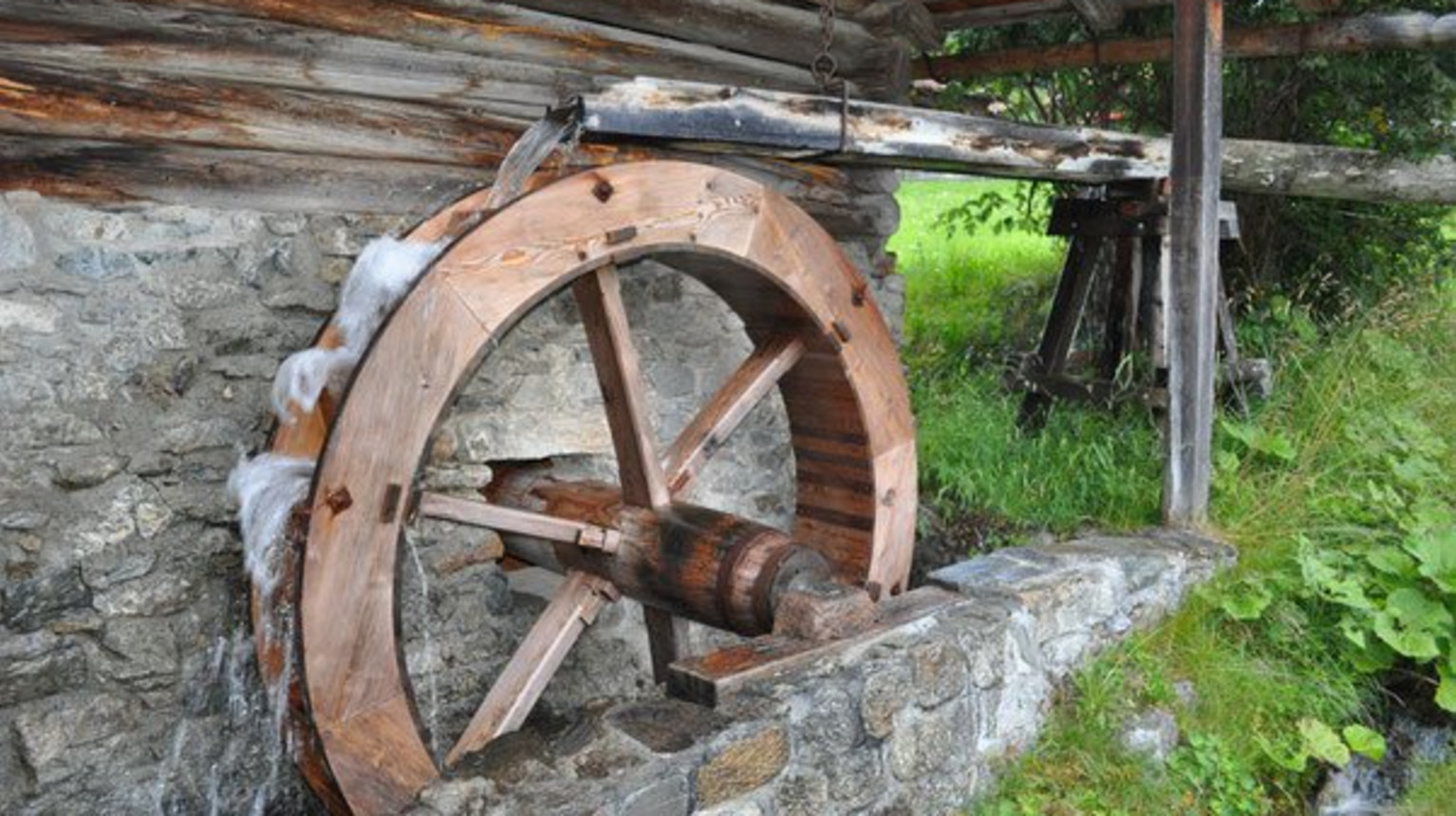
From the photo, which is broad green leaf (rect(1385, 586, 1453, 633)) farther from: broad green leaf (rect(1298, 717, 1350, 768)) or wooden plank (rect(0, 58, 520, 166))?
wooden plank (rect(0, 58, 520, 166))

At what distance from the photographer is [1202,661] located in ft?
11.8

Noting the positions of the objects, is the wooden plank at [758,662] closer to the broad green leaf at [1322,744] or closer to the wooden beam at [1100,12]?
the broad green leaf at [1322,744]

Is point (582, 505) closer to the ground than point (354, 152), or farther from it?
closer to the ground

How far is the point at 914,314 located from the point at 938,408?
2197 mm

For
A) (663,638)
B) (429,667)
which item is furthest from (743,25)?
(429,667)

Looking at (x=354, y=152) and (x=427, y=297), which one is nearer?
(x=427, y=297)

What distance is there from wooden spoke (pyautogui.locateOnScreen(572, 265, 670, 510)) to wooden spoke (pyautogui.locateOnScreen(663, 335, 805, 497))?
23 centimetres

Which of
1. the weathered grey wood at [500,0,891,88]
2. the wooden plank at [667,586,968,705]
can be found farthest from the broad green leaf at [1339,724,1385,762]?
the weathered grey wood at [500,0,891,88]

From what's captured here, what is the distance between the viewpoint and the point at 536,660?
10.3ft

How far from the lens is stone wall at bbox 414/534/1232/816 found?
7.68ft

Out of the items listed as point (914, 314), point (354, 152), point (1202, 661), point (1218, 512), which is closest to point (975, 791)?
point (1202, 661)

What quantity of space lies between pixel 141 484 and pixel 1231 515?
128 inches

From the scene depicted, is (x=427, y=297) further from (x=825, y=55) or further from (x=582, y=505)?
(x=825, y=55)

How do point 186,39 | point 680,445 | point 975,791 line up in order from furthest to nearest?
point 680,445 < point 975,791 < point 186,39
